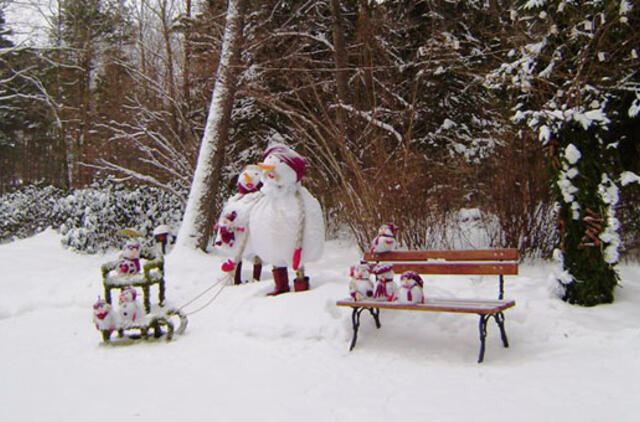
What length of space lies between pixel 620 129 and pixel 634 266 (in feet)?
5.79

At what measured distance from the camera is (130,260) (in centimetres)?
597

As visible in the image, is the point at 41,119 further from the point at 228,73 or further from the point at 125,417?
the point at 125,417

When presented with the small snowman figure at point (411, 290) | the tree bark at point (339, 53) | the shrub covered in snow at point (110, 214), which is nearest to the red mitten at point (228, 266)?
the small snowman figure at point (411, 290)

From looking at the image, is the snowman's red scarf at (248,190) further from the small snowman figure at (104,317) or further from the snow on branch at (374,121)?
the small snowman figure at (104,317)

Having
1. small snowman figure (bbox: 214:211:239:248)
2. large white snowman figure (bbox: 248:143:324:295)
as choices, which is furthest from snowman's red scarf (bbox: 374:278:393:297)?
small snowman figure (bbox: 214:211:239:248)

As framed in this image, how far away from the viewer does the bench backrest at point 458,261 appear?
5.07m

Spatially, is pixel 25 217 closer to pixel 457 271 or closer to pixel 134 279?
pixel 134 279

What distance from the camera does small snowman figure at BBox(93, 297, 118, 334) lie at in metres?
5.22

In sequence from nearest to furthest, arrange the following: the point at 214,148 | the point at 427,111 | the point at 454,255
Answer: the point at 454,255
the point at 214,148
the point at 427,111

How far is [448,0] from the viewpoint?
10.3 metres

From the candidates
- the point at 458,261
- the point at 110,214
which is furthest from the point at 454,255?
the point at 110,214

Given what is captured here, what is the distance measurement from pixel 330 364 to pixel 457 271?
1.68m

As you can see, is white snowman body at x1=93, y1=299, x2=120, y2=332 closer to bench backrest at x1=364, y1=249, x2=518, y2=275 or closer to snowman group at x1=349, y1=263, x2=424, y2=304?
snowman group at x1=349, y1=263, x2=424, y2=304

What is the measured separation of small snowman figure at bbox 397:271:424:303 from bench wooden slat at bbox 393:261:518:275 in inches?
28.3
